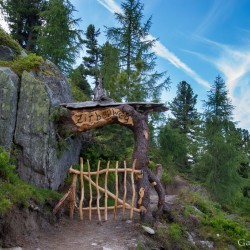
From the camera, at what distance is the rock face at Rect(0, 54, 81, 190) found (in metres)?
9.70

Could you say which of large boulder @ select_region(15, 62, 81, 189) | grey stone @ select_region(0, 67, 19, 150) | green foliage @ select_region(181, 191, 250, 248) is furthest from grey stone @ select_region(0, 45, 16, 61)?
green foliage @ select_region(181, 191, 250, 248)

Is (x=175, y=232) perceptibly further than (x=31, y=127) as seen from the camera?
No

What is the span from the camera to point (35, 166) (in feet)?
32.4

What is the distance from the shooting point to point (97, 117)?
35.3ft

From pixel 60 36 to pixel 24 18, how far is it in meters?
6.78

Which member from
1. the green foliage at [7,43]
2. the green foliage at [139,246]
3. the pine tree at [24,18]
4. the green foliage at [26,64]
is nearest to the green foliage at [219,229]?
the green foliage at [139,246]

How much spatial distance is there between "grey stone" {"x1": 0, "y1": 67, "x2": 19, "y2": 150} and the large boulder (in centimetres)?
22

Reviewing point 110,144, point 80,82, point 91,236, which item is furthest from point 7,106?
point 80,82

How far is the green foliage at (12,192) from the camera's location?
7338 millimetres

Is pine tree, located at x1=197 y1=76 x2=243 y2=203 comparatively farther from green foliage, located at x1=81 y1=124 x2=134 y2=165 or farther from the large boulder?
the large boulder

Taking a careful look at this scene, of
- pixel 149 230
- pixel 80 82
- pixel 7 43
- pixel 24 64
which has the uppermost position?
pixel 80 82

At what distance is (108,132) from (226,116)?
8949 millimetres

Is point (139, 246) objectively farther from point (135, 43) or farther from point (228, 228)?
point (135, 43)

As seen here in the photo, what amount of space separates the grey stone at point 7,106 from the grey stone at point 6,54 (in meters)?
1.92
